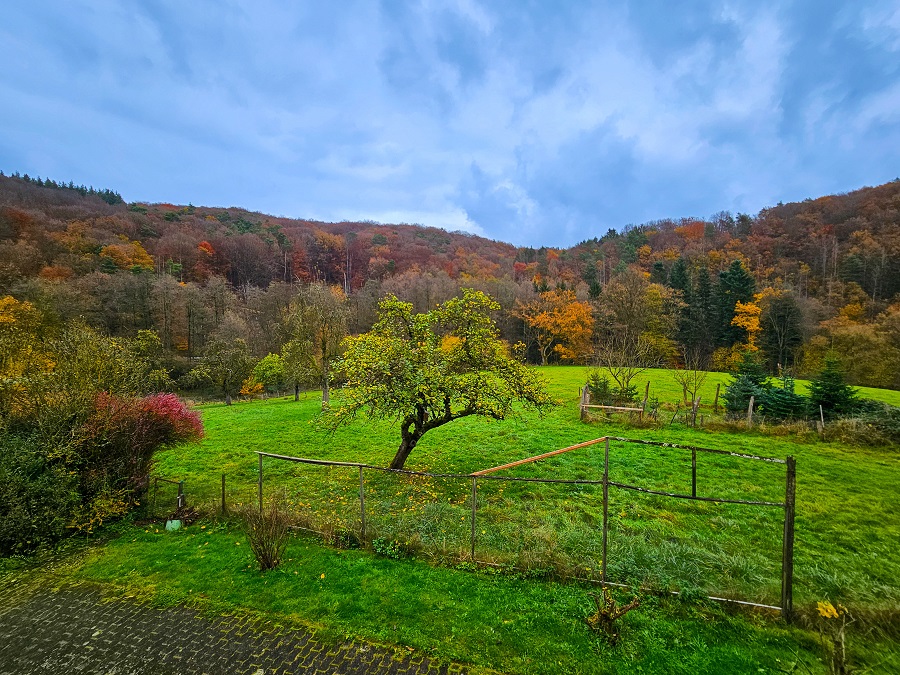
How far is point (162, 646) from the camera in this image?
532 cm

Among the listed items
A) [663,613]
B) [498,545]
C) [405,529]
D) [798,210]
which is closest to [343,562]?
[405,529]

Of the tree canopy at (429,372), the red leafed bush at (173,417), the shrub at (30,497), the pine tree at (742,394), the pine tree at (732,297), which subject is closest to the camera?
the shrub at (30,497)

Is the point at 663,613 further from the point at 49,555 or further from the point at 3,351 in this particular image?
the point at 3,351

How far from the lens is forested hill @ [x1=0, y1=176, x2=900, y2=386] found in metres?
37.9

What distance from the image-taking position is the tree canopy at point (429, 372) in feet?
32.5

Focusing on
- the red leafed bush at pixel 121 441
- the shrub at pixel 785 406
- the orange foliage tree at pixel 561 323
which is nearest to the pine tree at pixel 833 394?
the shrub at pixel 785 406

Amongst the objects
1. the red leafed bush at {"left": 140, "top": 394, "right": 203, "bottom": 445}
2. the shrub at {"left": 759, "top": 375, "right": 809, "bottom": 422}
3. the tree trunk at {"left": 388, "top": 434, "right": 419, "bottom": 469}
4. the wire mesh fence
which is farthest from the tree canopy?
the shrub at {"left": 759, "top": 375, "right": 809, "bottom": 422}

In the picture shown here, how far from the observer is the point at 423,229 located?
336ft

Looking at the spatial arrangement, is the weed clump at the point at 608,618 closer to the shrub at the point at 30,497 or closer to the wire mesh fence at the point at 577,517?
the wire mesh fence at the point at 577,517

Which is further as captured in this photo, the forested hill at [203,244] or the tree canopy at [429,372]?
the forested hill at [203,244]

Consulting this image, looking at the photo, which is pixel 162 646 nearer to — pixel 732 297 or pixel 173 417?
pixel 173 417

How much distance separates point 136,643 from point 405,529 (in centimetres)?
442

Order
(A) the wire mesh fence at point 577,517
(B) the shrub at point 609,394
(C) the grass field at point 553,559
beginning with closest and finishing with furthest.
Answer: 1. (C) the grass field at point 553,559
2. (A) the wire mesh fence at point 577,517
3. (B) the shrub at point 609,394

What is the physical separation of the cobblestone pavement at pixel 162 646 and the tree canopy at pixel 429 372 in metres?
4.96
